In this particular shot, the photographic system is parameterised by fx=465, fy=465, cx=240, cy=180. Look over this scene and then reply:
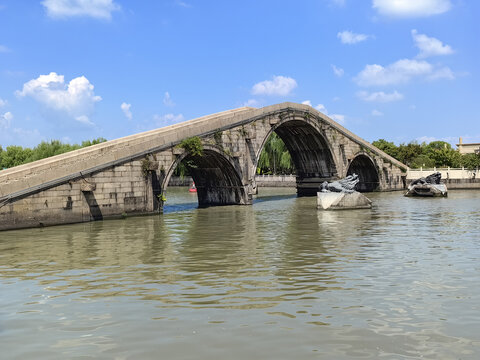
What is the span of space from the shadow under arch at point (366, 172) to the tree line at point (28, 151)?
31.7 metres

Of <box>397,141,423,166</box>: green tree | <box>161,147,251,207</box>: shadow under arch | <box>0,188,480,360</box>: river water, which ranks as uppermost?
<box>397,141,423,166</box>: green tree

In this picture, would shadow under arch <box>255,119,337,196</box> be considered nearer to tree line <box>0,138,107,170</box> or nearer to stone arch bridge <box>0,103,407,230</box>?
stone arch bridge <box>0,103,407,230</box>

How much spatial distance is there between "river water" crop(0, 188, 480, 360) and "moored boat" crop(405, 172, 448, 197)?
20.4 meters

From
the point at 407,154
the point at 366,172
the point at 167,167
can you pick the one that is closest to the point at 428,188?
the point at 366,172

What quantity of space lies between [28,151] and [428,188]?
5480 cm

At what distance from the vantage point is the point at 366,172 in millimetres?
51188

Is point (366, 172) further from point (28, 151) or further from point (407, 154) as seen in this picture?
point (28, 151)

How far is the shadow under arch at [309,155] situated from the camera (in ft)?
140

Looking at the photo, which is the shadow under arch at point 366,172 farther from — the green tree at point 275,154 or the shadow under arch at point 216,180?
the shadow under arch at point 216,180

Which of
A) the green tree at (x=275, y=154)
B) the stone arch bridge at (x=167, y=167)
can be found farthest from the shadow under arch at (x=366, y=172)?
the green tree at (x=275, y=154)

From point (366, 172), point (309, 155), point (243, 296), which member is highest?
point (309, 155)

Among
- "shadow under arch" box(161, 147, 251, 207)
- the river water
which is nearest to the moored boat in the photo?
"shadow under arch" box(161, 147, 251, 207)

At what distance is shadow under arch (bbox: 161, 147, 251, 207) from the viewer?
32.0 metres

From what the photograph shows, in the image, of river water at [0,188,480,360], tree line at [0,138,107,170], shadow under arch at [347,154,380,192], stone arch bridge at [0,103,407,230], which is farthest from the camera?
tree line at [0,138,107,170]
